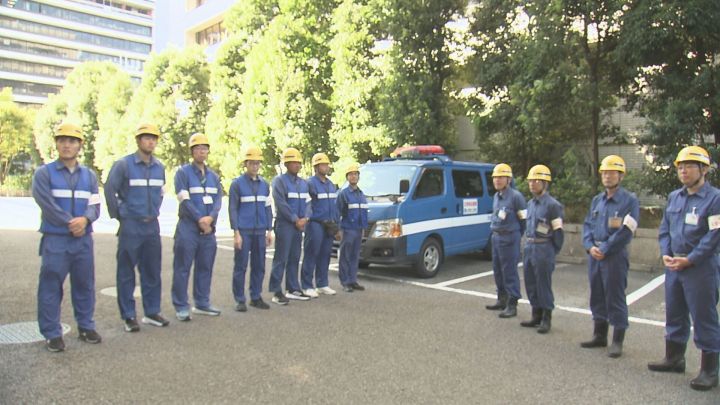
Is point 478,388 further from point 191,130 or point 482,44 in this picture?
point 191,130

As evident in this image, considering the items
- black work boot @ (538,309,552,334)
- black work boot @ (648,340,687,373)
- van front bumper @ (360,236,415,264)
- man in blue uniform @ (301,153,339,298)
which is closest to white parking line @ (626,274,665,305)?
black work boot @ (538,309,552,334)

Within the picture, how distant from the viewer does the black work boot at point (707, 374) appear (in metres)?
4.47

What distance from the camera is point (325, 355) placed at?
5.18 meters

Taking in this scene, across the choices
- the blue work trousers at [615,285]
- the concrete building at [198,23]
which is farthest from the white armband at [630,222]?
the concrete building at [198,23]

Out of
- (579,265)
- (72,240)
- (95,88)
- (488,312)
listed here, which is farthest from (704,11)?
(95,88)

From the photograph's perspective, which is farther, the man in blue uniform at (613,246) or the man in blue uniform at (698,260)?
the man in blue uniform at (613,246)

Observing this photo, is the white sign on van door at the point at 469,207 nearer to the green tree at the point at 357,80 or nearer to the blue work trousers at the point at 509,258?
the blue work trousers at the point at 509,258

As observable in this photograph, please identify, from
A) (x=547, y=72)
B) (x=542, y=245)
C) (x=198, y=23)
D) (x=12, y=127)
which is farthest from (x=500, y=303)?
(x=12, y=127)

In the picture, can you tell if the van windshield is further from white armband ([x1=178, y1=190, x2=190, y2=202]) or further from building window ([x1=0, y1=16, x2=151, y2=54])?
building window ([x1=0, y1=16, x2=151, y2=54])

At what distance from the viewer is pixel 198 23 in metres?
38.2

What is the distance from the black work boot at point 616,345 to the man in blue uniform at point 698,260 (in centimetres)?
65

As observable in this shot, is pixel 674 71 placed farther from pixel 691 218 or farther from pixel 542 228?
pixel 691 218

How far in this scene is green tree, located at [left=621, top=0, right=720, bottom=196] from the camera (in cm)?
955

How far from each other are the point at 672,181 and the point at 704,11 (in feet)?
10.2
